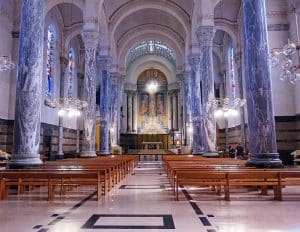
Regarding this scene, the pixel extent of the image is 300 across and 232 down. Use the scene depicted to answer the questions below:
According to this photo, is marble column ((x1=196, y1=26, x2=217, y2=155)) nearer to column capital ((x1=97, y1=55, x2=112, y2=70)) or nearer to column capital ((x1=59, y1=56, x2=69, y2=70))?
column capital ((x1=97, y1=55, x2=112, y2=70))

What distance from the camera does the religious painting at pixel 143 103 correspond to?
42709 mm

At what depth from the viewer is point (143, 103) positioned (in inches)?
1692

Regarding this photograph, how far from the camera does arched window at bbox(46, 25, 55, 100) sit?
849 inches

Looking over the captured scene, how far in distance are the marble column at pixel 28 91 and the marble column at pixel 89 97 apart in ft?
24.5

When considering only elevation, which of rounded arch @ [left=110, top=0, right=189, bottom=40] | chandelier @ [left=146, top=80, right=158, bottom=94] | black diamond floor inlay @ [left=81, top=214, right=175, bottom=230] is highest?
rounded arch @ [left=110, top=0, right=189, bottom=40]

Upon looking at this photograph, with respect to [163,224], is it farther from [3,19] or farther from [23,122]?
[3,19]

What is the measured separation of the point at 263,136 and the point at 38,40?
7.16m

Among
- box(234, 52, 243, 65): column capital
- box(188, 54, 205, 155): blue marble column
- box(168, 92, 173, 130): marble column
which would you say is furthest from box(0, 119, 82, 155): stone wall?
box(168, 92, 173, 130): marble column

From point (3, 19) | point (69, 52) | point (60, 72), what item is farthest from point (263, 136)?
point (69, 52)

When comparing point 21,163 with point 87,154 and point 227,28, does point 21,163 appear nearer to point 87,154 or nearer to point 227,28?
point 87,154

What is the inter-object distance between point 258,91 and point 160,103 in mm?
34604

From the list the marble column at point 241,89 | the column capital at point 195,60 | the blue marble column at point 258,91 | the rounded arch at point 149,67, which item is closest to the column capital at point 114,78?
the column capital at point 195,60

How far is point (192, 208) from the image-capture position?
20.4 feet

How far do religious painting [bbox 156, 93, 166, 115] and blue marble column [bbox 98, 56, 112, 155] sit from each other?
63.4 feet
